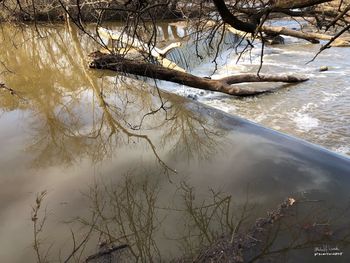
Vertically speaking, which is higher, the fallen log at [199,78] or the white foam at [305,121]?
the fallen log at [199,78]

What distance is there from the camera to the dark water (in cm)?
391

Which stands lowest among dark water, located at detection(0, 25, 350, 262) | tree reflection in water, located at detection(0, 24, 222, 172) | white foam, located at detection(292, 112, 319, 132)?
white foam, located at detection(292, 112, 319, 132)

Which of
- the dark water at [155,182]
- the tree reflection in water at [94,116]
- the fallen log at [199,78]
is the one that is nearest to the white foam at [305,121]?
the fallen log at [199,78]

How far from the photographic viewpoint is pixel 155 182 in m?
4.93

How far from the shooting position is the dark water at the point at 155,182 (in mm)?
3914

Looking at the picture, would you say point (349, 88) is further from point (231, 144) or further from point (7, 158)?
point (7, 158)

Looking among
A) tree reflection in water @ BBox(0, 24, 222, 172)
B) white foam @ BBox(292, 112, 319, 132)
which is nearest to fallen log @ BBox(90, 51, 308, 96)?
tree reflection in water @ BBox(0, 24, 222, 172)

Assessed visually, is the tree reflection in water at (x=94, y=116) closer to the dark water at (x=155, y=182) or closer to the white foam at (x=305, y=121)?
the dark water at (x=155, y=182)

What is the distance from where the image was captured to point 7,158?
18.2 ft

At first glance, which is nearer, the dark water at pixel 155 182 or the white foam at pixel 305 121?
the dark water at pixel 155 182

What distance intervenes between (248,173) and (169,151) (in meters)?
1.26

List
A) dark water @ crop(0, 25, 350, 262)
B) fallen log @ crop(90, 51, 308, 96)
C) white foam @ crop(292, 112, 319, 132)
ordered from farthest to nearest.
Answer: fallen log @ crop(90, 51, 308, 96) < white foam @ crop(292, 112, 319, 132) < dark water @ crop(0, 25, 350, 262)

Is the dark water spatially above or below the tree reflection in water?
below

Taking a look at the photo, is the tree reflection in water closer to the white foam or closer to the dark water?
the dark water
